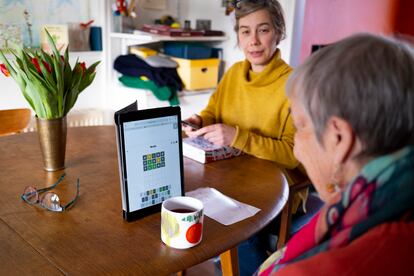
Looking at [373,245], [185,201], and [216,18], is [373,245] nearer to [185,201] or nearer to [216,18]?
[185,201]

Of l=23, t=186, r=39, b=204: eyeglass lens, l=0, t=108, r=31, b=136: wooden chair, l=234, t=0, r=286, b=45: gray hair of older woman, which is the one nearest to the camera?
l=23, t=186, r=39, b=204: eyeglass lens

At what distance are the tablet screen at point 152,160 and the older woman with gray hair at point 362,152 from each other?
475mm

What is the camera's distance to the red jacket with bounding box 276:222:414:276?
0.58 metres

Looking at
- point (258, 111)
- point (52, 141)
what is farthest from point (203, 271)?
point (52, 141)

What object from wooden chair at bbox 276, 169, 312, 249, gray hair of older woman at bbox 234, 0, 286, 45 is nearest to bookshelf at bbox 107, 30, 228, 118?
gray hair of older woman at bbox 234, 0, 286, 45

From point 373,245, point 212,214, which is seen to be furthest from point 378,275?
point 212,214

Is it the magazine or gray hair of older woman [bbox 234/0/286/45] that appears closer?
the magazine

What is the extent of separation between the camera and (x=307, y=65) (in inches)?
27.9

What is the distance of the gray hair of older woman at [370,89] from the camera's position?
0.63 metres

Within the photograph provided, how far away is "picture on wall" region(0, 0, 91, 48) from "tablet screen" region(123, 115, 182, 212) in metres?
1.79

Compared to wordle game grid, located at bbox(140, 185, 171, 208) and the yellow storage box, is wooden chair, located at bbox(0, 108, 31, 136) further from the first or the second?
wordle game grid, located at bbox(140, 185, 171, 208)

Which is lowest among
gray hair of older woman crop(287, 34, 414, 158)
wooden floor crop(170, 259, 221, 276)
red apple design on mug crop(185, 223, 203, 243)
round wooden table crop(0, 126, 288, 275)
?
wooden floor crop(170, 259, 221, 276)

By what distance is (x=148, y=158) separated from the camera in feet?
3.63

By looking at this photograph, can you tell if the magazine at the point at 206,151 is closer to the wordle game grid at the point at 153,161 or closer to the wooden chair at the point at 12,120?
the wordle game grid at the point at 153,161
